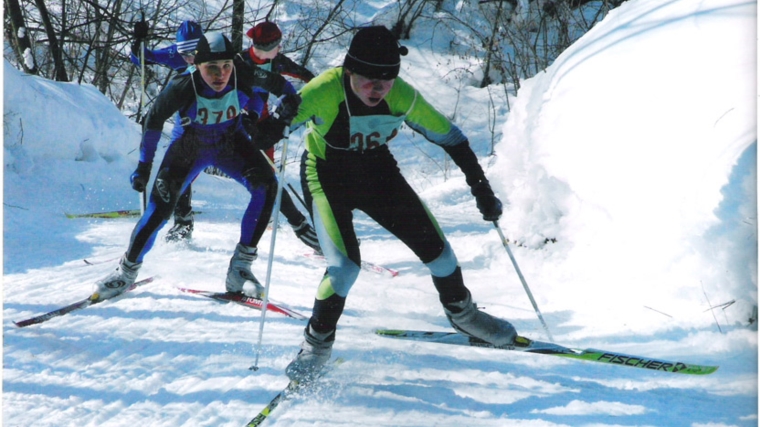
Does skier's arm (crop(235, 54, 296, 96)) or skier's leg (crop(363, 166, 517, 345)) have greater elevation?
skier's arm (crop(235, 54, 296, 96))

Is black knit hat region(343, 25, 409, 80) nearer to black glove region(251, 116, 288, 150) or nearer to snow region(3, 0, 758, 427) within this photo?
black glove region(251, 116, 288, 150)

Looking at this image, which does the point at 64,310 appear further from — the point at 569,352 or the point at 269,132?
the point at 569,352

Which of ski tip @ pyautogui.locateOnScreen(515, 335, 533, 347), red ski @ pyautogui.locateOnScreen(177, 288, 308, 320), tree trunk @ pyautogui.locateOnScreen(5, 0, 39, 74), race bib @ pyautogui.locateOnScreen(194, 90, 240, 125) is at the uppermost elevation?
tree trunk @ pyautogui.locateOnScreen(5, 0, 39, 74)

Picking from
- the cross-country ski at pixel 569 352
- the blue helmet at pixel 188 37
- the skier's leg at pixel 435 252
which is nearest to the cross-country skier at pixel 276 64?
the blue helmet at pixel 188 37

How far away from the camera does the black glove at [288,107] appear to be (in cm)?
270

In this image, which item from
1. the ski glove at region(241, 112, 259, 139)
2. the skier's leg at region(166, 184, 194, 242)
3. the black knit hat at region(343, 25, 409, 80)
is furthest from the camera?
the skier's leg at region(166, 184, 194, 242)

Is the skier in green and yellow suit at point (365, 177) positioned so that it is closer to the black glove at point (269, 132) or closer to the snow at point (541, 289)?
the black glove at point (269, 132)

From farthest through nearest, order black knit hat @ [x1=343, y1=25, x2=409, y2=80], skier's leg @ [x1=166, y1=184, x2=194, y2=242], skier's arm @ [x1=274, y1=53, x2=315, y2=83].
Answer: skier's arm @ [x1=274, y1=53, x2=315, y2=83], skier's leg @ [x1=166, y1=184, x2=194, y2=242], black knit hat @ [x1=343, y1=25, x2=409, y2=80]

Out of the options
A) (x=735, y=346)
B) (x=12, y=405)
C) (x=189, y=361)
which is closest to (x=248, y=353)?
(x=189, y=361)

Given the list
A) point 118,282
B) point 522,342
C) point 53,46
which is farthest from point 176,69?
point 53,46

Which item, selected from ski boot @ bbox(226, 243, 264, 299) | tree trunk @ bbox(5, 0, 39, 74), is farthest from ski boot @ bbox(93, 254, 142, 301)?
tree trunk @ bbox(5, 0, 39, 74)

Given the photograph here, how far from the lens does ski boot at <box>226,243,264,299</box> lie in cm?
410

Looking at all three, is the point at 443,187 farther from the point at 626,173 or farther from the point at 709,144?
the point at 709,144

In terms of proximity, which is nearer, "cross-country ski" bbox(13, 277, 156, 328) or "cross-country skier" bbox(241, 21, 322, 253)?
"cross-country ski" bbox(13, 277, 156, 328)
